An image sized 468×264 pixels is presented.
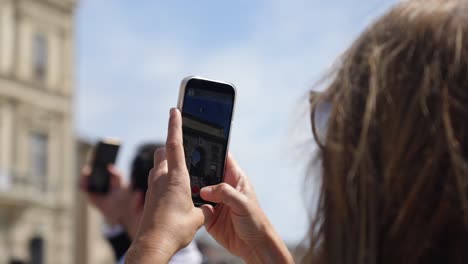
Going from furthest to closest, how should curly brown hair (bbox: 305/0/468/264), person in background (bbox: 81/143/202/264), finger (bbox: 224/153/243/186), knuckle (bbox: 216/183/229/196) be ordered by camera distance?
person in background (bbox: 81/143/202/264), finger (bbox: 224/153/243/186), knuckle (bbox: 216/183/229/196), curly brown hair (bbox: 305/0/468/264)

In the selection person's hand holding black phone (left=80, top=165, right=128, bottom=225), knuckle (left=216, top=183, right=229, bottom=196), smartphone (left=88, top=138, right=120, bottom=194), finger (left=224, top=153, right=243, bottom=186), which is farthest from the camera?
smartphone (left=88, top=138, right=120, bottom=194)

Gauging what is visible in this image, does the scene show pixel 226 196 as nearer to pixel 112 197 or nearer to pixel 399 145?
pixel 399 145

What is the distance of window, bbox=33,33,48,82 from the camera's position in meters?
25.5

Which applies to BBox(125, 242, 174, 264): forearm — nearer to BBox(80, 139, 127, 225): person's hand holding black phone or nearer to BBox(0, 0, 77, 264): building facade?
BBox(80, 139, 127, 225): person's hand holding black phone

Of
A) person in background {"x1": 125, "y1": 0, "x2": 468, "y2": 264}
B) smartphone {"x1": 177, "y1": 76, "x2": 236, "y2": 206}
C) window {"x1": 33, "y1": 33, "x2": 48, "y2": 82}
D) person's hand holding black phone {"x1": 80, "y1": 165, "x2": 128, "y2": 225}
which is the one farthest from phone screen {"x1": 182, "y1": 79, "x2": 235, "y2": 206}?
window {"x1": 33, "y1": 33, "x2": 48, "y2": 82}

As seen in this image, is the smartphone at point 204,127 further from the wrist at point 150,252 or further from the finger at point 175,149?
the wrist at point 150,252

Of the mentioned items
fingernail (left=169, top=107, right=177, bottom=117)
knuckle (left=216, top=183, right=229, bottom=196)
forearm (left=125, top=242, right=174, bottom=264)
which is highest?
fingernail (left=169, top=107, right=177, bottom=117)

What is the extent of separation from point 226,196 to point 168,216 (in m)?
0.23

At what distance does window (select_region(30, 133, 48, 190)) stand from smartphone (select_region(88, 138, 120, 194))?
21.9 meters

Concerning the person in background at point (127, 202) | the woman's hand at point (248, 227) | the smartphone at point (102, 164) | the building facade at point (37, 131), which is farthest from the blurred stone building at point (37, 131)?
the woman's hand at point (248, 227)

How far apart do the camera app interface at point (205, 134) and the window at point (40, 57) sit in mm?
24637

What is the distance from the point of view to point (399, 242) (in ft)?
3.28

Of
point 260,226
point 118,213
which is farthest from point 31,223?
point 260,226

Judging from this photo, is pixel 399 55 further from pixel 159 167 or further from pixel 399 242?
pixel 159 167
